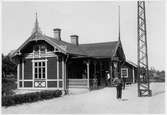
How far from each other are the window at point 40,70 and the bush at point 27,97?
11.2 feet

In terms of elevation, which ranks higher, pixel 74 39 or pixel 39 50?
pixel 74 39

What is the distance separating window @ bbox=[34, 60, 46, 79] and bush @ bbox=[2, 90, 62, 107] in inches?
134

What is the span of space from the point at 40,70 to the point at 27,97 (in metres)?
6.23

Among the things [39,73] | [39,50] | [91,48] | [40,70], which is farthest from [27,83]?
[91,48]

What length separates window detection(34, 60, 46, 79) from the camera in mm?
21703

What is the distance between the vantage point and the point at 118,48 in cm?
2802

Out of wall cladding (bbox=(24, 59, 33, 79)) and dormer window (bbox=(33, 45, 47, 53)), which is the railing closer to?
dormer window (bbox=(33, 45, 47, 53))

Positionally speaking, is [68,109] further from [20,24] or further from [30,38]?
[30,38]

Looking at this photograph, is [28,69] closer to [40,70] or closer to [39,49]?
[40,70]

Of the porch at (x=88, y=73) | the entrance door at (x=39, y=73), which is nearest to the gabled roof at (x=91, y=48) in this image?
the porch at (x=88, y=73)

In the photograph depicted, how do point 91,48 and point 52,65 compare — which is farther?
point 91,48

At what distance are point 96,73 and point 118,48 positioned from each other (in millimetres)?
5029

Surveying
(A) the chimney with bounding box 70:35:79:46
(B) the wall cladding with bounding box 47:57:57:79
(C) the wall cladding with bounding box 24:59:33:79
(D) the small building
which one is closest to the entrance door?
(D) the small building

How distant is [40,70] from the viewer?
21859mm
